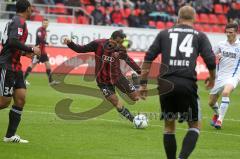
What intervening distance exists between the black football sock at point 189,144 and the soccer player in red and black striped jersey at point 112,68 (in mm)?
4793

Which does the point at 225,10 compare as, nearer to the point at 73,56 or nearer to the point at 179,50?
the point at 73,56

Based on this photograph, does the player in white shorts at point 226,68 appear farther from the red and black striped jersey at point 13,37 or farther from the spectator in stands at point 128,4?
the spectator in stands at point 128,4

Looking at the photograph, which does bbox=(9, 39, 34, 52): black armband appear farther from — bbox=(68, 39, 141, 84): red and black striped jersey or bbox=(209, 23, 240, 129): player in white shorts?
bbox=(209, 23, 240, 129): player in white shorts

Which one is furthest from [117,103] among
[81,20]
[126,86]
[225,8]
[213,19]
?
[225,8]

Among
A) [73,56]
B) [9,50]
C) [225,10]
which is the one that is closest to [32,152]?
[9,50]

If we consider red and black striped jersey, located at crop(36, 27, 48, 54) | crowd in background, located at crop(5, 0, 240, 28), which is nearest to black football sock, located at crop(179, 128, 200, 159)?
red and black striped jersey, located at crop(36, 27, 48, 54)

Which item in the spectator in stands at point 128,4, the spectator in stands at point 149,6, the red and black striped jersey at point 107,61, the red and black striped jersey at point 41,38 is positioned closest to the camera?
the red and black striped jersey at point 107,61

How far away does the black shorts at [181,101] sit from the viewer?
9.03m

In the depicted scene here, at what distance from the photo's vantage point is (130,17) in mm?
32781

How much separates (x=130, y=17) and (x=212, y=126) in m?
18.4

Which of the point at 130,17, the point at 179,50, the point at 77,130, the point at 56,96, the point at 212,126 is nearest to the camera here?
the point at 179,50

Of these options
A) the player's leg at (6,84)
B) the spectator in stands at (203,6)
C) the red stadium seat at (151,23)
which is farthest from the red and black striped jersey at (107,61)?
the spectator in stands at (203,6)

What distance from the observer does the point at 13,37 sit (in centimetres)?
1084

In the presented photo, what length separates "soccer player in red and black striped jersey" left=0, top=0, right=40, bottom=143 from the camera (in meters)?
11.0
